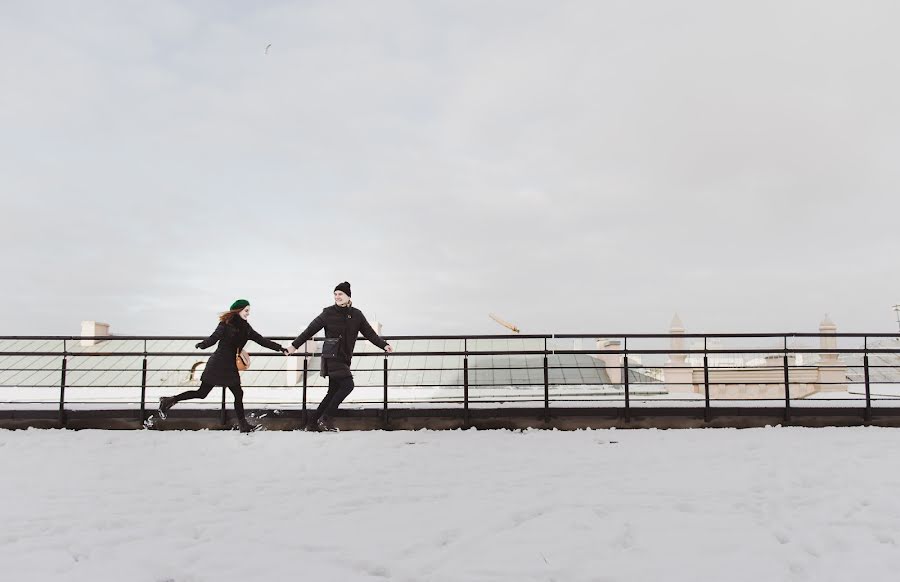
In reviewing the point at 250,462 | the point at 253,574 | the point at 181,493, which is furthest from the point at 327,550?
the point at 250,462

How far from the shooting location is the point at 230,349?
8.17 metres

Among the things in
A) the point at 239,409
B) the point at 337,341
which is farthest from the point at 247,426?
the point at 337,341

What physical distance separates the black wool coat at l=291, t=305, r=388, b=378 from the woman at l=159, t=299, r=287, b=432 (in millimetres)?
578

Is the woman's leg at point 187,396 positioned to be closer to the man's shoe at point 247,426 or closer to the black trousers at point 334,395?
the man's shoe at point 247,426

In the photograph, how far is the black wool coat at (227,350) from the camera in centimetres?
806

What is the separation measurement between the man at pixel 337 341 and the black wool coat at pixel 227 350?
69cm

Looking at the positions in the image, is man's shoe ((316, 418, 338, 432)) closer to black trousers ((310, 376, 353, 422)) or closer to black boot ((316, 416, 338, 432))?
black boot ((316, 416, 338, 432))

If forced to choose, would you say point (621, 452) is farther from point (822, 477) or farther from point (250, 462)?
point (250, 462)

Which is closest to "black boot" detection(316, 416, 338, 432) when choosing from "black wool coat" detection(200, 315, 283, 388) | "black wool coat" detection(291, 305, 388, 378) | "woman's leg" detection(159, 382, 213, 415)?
"black wool coat" detection(291, 305, 388, 378)

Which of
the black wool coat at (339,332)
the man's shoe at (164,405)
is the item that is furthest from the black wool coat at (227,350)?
the man's shoe at (164,405)

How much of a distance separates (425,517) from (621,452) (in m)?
3.33

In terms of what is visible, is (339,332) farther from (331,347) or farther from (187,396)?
(187,396)

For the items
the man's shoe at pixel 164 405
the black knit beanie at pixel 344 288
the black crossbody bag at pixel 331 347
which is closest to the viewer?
the black crossbody bag at pixel 331 347

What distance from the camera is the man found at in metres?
8.04
